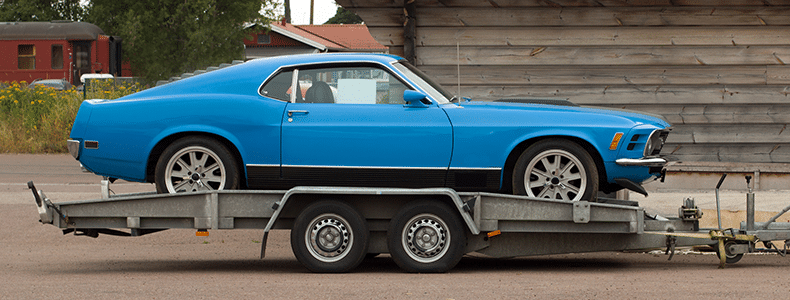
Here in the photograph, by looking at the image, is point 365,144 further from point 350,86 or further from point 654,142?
point 654,142

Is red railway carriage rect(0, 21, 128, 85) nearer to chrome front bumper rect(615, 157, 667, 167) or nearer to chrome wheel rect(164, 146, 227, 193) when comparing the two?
chrome wheel rect(164, 146, 227, 193)

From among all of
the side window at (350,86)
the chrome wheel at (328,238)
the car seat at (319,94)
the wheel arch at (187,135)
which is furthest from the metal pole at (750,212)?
the wheel arch at (187,135)

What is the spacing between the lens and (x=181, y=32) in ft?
96.7

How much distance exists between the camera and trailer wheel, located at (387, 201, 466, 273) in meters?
6.54

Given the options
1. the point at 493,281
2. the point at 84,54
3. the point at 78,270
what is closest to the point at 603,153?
the point at 493,281

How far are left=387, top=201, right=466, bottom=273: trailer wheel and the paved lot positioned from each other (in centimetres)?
10

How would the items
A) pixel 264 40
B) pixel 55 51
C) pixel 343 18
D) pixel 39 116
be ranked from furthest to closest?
pixel 343 18 < pixel 264 40 < pixel 55 51 < pixel 39 116

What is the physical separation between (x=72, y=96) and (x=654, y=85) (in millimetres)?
13422

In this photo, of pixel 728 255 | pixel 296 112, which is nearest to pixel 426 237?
pixel 296 112

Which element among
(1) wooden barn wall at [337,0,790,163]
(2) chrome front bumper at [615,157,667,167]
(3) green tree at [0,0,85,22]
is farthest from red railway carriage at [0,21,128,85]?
(2) chrome front bumper at [615,157,667,167]

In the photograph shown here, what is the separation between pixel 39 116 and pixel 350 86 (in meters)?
14.4

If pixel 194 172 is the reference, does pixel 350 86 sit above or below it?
above

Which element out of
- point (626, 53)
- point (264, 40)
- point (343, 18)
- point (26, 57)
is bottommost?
point (626, 53)

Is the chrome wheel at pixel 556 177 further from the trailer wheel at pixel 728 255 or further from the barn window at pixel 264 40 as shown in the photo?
the barn window at pixel 264 40
